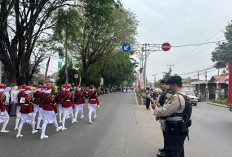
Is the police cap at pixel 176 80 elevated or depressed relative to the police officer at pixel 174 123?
elevated

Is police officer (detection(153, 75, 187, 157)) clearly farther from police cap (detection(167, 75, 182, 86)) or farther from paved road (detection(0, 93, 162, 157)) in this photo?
paved road (detection(0, 93, 162, 157))

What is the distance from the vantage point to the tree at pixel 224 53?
3125cm

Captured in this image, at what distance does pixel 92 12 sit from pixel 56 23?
13.5 ft

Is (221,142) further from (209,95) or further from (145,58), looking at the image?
(209,95)

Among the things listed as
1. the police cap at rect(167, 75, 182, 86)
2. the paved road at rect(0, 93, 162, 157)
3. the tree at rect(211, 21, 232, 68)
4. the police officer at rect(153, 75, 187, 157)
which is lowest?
the paved road at rect(0, 93, 162, 157)

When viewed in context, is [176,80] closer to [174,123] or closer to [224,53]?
[174,123]

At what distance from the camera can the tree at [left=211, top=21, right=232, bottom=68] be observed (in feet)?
103

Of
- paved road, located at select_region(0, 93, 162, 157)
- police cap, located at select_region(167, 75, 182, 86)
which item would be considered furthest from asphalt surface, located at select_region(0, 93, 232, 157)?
police cap, located at select_region(167, 75, 182, 86)

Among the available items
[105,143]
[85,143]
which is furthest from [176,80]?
[85,143]

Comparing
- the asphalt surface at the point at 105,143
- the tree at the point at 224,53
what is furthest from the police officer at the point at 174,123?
the tree at the point at 224,53

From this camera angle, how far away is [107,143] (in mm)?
5809

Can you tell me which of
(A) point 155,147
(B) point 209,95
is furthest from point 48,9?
(B) point 209,95

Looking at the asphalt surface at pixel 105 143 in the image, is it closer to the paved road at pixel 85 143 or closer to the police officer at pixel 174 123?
the paved road at pixel 85 143

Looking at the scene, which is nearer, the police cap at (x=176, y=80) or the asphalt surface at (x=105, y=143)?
the police cap at (x=176, y=80)
